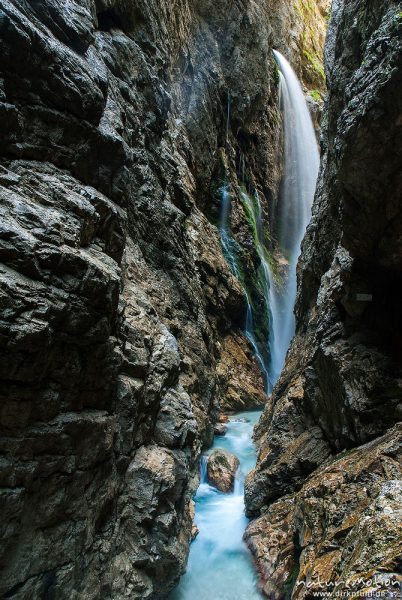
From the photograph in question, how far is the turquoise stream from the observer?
26.3 ft

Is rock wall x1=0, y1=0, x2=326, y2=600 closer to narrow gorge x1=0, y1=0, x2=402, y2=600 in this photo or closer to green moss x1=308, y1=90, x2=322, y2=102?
narrow gorge x1=0, y1=0, x2=402, y2=600

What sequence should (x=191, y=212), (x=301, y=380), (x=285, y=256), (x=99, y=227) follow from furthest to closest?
1. (x=285, y=256)
2. (x=191, y=212)
3. (x=301, y=380)
4. (x=99, y=227)

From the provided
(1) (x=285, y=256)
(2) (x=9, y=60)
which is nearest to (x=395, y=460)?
(2) (x=9, y=60)

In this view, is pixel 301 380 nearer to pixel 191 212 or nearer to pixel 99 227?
pixel 99 227

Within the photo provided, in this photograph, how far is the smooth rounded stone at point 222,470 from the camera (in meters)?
12.4

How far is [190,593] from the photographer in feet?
26.4

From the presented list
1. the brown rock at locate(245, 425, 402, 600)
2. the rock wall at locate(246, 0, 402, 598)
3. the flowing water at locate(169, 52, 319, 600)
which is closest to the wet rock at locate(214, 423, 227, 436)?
the flowing water at locate(169, 52, 319, 600)

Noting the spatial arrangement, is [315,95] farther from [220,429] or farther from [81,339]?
[81,339]

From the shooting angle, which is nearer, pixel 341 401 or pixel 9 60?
pixel 9 60

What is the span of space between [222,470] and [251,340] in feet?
41.1

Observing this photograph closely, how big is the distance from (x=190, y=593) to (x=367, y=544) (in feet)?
17.0

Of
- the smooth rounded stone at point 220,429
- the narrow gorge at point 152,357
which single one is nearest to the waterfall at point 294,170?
the smooth rounded stone at point 220,429

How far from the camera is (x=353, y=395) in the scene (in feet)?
27.4

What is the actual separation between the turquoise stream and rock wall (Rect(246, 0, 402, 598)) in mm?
→ 495
